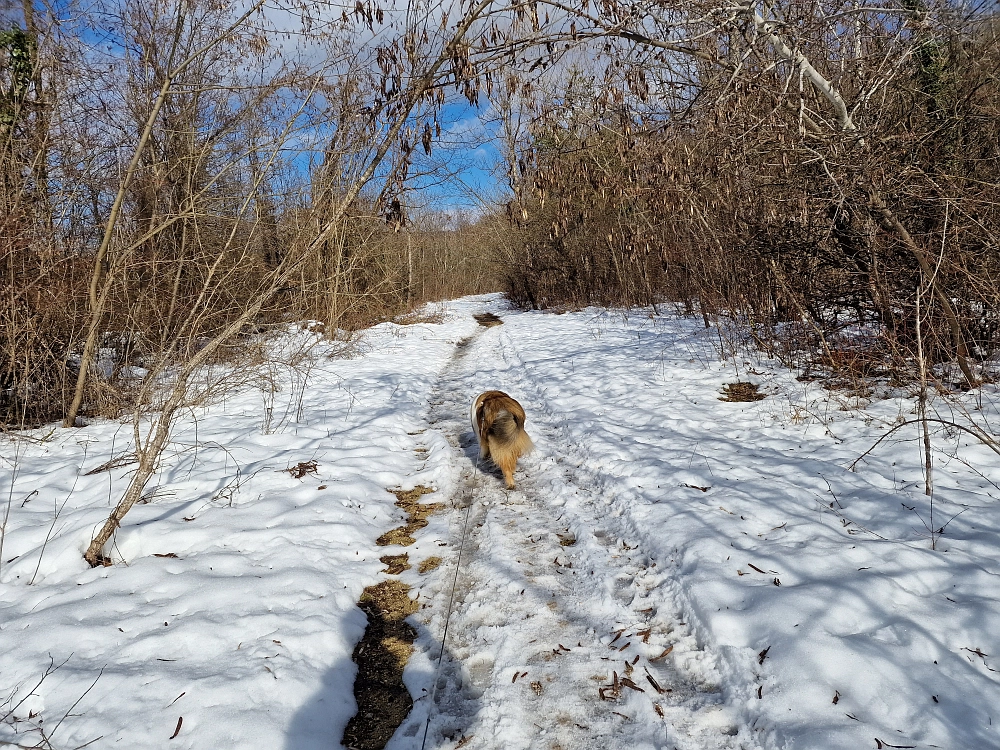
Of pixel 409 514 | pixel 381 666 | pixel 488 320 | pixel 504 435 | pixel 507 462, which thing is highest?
pixel 488 320

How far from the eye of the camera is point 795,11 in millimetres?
5152

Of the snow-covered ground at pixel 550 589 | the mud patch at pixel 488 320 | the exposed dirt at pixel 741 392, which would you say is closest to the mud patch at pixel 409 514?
the snow-covered ground at pixel 550 589

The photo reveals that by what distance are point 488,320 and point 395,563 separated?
1625 cm

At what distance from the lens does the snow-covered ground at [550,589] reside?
2230 mm

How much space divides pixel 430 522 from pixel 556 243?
17703mm

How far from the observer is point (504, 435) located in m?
5.01

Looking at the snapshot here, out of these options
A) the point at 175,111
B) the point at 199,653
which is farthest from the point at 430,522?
the point at 175,111

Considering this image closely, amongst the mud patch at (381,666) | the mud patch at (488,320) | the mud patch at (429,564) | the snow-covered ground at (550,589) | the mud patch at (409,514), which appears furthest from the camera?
the mud patch at (488,320)

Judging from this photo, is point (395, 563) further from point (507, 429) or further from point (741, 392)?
point (741, 392)

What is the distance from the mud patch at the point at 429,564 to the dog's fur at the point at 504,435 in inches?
49.5

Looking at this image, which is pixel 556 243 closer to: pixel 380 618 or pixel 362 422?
pixel 362 422

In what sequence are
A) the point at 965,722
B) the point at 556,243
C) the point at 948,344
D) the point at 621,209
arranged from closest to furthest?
the point at 965,722 < the point at 948,344 < the point at 621,209 < the point at 556,243

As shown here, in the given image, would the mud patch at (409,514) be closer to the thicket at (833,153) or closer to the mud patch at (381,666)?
the mud patch at (381,666)

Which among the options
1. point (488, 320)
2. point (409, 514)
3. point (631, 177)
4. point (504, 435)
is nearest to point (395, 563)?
point (409, 514)
